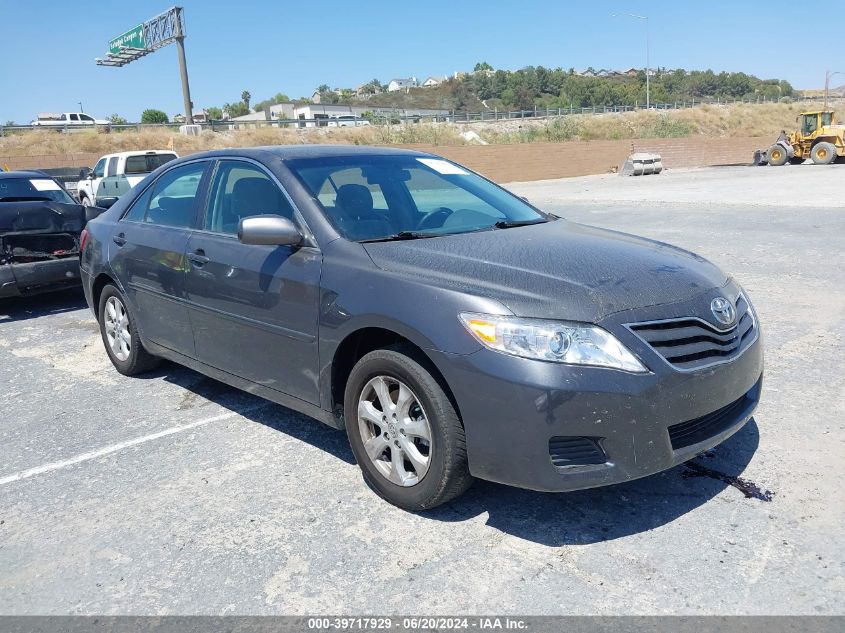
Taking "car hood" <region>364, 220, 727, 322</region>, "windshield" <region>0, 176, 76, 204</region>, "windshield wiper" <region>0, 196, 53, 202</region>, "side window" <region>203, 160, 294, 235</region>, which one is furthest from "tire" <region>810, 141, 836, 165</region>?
"side window" <region>203, 160, 294, 235</region>

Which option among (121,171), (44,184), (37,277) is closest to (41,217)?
(37,277)

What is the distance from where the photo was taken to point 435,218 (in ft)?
13.4

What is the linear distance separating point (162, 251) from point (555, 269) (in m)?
2.70

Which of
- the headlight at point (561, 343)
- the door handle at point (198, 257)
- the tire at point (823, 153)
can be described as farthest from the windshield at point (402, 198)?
the tire at point (823, 153)

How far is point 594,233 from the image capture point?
4098 mm

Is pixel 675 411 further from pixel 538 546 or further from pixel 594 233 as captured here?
pixel 594 233

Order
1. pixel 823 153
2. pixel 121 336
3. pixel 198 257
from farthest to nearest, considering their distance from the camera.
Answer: pixel 823 153 < pixel 121 336 < pixel 198 257

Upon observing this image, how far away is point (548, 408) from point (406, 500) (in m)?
0.88

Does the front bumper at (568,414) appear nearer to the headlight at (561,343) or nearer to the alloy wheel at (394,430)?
the headlight at (561,343)

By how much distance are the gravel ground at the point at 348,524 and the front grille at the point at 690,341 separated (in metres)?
0.70

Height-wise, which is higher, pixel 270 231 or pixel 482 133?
Result: pixel 482 133

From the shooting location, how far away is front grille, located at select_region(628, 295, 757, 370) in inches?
115

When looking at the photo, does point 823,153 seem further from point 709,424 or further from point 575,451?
point 575,451

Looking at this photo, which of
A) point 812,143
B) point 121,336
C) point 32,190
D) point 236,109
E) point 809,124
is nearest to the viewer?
point 121,336
